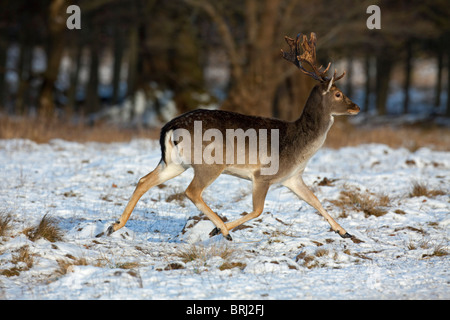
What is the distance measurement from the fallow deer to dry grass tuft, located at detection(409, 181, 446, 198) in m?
2.08

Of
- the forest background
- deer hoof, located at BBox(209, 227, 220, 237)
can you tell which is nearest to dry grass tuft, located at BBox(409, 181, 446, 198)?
deer hoof, located at BBox(209, 227, 220, 237)

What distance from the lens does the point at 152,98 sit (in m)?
21.0

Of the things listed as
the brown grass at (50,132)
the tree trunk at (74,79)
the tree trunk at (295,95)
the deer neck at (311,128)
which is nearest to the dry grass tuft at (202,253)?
the deer neck at (311,128)

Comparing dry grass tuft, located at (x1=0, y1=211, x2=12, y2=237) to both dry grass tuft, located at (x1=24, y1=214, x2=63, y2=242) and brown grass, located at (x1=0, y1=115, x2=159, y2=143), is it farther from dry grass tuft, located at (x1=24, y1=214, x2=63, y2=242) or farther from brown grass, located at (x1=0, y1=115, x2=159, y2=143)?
brown grass, located at (x1=0, y1=115, x2=159, y2=143)

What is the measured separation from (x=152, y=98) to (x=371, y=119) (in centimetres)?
1394

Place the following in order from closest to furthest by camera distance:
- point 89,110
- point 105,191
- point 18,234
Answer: point 18,234 → point 105,191 → point 89,110

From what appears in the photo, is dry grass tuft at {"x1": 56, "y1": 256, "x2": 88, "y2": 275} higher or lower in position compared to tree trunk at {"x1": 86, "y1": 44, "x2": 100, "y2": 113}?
lower

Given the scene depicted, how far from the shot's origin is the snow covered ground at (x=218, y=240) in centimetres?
454

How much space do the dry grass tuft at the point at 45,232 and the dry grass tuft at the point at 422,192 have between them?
4835 millimetres

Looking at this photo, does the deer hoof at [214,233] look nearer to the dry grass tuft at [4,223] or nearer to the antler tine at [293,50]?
the dry grass tuft at [4,223]

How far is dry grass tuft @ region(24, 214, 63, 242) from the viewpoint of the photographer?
5699 millimetres

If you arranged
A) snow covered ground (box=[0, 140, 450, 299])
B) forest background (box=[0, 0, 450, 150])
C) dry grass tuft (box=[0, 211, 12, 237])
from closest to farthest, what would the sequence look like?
snow covered ground (box=[0, 140, 450, 299])
dry grass tuft (box=[0, 211, 12, 237])
forest background (box=[0, 0, 450, 150])
